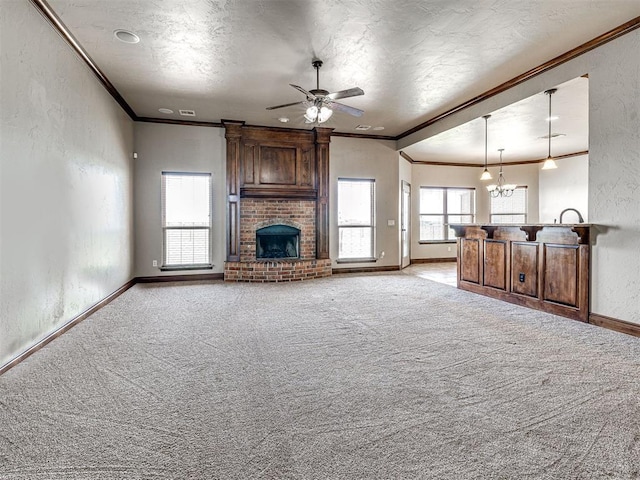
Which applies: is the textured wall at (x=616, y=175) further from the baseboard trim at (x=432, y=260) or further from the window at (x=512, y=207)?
the window at (x=512, y=207)

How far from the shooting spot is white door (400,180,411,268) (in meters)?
8.23

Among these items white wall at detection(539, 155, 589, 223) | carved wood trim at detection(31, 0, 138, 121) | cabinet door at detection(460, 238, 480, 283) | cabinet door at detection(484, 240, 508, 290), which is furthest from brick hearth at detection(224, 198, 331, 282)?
white wall at detection(539, 155, 589, 223)

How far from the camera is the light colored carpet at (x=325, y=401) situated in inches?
59.5

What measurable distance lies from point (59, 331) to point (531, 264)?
5397 mm

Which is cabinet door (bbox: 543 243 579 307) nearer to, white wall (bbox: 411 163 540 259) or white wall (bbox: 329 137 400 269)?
white wall (bbox: 329 137 400 269)

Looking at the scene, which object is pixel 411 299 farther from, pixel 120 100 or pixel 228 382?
pixel 120 100

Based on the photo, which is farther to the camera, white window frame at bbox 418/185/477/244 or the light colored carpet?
white window frame at bbox 418/185/477/244

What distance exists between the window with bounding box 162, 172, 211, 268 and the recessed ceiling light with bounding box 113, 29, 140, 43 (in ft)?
10.2

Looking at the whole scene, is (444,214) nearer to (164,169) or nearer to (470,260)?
(470,260)

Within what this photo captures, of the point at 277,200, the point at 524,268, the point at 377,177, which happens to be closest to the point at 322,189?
the point at 277,200

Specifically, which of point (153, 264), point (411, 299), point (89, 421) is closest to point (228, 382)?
point (89, 421)

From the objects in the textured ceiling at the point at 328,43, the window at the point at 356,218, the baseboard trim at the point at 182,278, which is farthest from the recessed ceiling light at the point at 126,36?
the window at the point at 356,218

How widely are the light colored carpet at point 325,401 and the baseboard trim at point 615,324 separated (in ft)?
0.53

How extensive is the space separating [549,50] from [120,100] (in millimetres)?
5842
